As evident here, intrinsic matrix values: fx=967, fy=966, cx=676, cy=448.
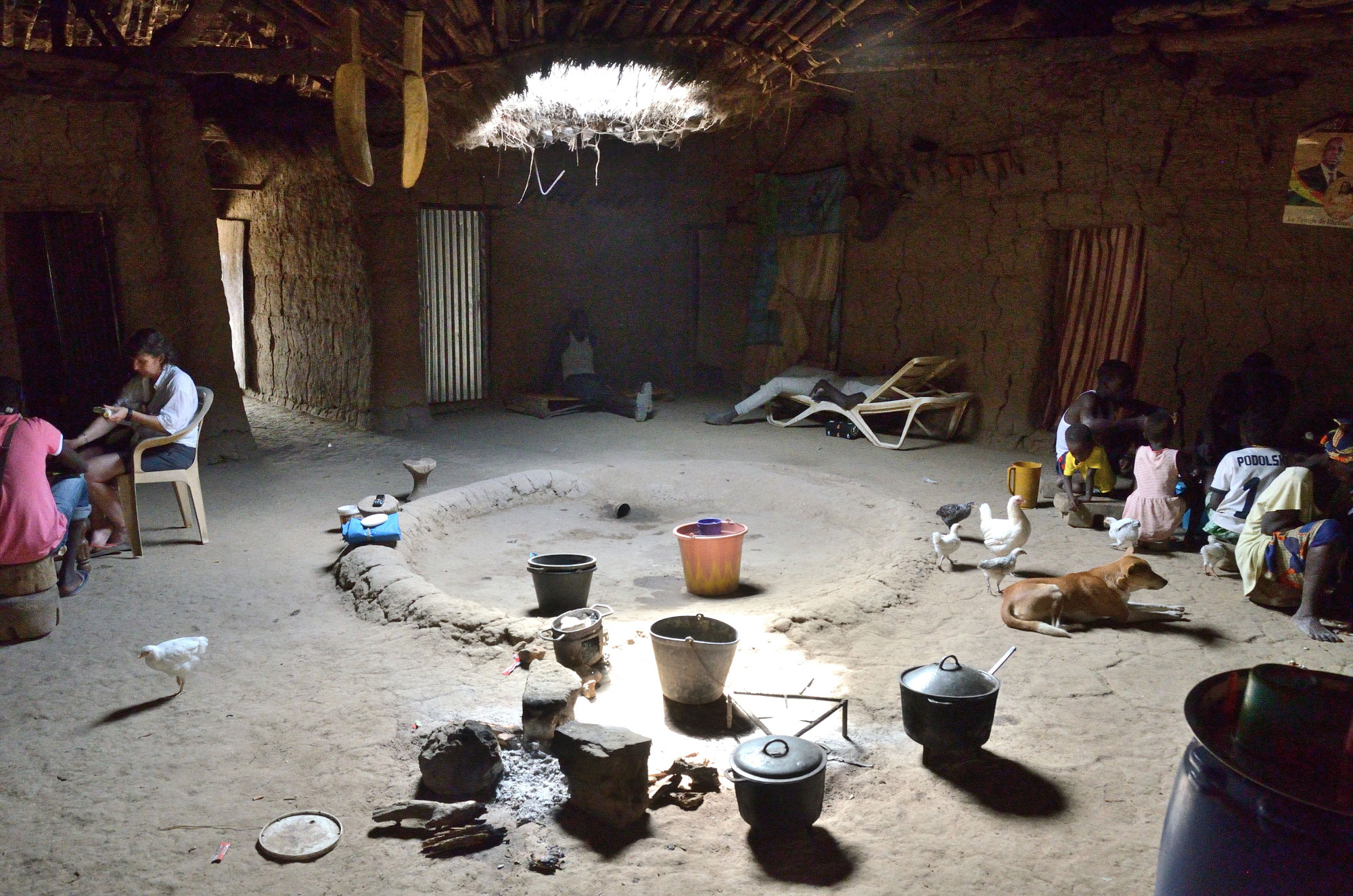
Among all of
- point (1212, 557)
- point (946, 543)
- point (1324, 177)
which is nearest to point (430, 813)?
point (946, 543)

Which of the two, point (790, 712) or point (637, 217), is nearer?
point (790, 712)

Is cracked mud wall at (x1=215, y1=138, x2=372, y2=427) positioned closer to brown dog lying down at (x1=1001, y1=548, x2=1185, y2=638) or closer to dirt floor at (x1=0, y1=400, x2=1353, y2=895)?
dirt floor at (x1=0, y1=400, x2=1353, y2=895)

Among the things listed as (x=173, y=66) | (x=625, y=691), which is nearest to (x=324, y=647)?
(x=625, y=691)

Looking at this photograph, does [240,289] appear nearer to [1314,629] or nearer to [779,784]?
[779,784]

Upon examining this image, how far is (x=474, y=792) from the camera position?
3369mm

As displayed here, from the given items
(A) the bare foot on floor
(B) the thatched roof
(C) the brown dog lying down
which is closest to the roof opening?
(B) the thatched roof

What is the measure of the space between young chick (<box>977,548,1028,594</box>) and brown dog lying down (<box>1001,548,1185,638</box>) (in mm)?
399

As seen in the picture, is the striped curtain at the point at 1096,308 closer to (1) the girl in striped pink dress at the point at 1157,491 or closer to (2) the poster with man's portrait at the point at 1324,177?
(2) the poster with man's portrait at the point at 1324,177

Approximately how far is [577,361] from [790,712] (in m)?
7.57

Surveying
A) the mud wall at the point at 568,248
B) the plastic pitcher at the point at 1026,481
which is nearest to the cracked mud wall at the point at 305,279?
the mud wall at the point at 568,248

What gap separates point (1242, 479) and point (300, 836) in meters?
5.31

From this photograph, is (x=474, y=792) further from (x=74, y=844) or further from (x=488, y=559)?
(x=488, y=559)

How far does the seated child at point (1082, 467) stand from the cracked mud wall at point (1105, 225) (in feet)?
4.20

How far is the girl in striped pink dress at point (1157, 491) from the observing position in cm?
617
